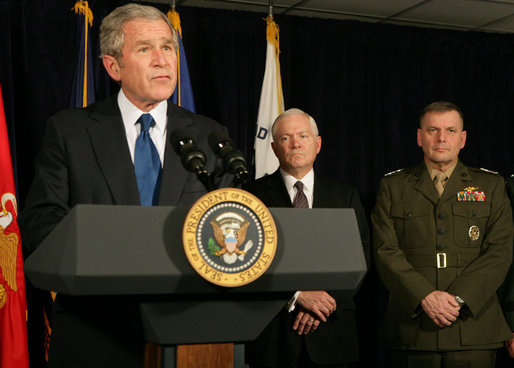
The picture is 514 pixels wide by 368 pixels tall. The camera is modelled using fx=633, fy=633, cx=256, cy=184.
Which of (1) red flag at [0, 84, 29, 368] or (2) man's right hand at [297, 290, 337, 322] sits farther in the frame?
(1) red flag at [0, 84, 29, 368]

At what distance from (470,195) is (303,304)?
1.09 metres

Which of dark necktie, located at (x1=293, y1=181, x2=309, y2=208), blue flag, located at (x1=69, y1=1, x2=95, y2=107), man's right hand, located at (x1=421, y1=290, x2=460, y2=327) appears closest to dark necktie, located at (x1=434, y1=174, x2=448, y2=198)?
man's right hand, located at (x1=421, y1=290, x2=460, y2=327)

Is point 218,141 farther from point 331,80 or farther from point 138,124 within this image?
point 331,80

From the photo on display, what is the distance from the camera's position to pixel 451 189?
3082mm

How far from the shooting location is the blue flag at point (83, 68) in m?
3.46

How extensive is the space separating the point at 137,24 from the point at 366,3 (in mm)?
3141

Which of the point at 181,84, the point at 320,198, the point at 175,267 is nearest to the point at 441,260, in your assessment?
the point at 320,198

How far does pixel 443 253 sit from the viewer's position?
2994 mm

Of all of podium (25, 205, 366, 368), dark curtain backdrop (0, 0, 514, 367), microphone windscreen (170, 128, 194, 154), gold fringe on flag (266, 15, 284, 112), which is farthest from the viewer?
gold fringe on flag (266, 15, 284, 112)

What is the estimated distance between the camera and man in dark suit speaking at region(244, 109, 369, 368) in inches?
102

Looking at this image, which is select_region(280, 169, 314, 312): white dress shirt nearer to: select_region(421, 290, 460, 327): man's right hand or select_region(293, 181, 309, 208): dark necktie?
select_region(293, 181, 309, 208): dark necktie

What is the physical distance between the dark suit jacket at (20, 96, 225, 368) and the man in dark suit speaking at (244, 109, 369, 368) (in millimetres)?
1231

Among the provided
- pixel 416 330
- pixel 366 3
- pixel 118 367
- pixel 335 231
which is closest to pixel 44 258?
pixel 118 367

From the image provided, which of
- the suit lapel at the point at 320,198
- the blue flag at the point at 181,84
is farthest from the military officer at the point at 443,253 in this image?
the blue flag at the point at 181,84
